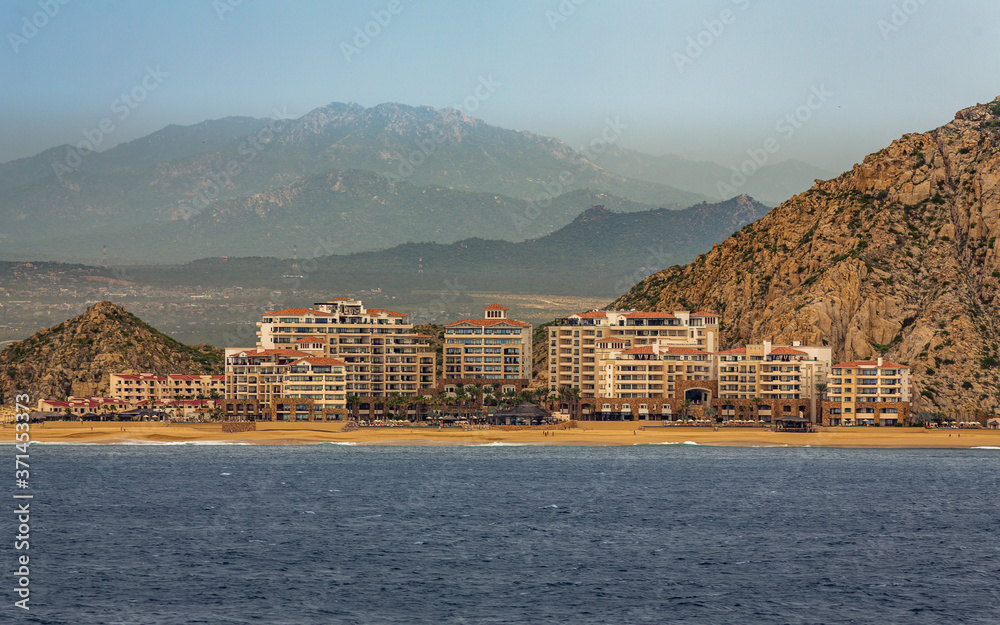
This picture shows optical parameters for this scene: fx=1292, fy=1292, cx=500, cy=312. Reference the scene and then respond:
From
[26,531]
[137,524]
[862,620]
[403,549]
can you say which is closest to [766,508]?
[403,549]

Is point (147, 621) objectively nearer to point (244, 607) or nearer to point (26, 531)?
point (244, 607)

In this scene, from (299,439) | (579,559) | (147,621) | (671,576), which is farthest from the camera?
(299,439)

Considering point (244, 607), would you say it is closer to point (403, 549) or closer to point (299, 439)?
point (403, 549)

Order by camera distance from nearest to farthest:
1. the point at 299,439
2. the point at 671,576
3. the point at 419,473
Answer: the point at 671,576 → the point at 419,473 → the point at 299,439

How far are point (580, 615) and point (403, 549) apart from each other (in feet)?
74.3

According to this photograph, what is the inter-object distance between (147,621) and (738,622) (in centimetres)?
2944

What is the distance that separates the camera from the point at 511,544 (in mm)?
89125

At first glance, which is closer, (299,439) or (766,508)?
(766,508)

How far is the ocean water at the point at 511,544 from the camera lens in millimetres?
68188

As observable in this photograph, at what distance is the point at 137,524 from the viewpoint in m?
97.9

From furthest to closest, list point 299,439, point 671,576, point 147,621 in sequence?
point 299,439 < point 671,576 < point 147,621

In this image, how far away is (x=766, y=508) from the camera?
10988 cm

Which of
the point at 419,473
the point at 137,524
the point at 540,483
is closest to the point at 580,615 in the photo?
the point at 137,524

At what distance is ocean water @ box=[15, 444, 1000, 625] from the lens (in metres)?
68.2
